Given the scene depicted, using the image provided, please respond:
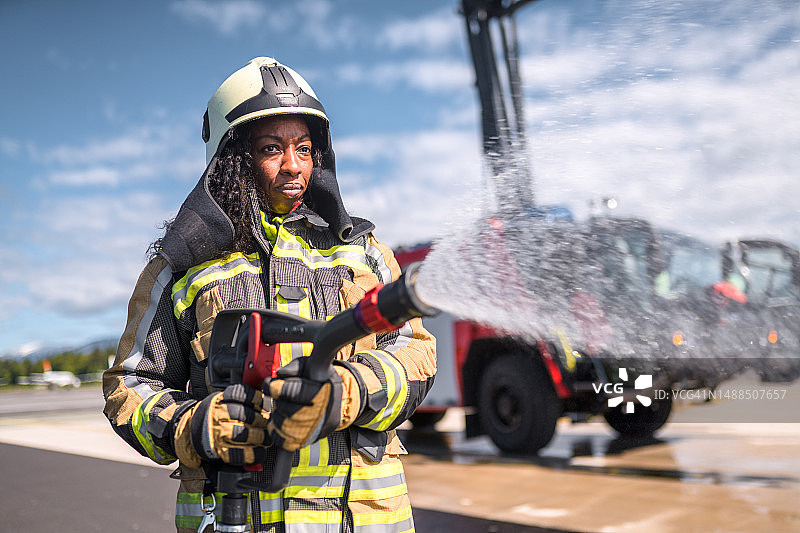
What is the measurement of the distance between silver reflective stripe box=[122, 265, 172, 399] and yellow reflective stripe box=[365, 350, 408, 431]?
0.56 m

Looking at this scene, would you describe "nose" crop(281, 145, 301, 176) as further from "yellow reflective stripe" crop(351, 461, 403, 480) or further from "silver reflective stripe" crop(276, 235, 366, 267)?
"yellow reflective stripe" crop(351, 461, 403, 480)

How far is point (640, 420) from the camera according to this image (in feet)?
24.6

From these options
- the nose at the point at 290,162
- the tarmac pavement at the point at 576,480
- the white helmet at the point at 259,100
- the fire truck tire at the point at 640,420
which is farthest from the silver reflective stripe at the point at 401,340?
the fire truck tire at the point at 640,420

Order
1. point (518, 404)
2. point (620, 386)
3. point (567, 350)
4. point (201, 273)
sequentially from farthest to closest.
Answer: point (518, 404) < point (567, 350) < point (620, 386) < point (201, 273)

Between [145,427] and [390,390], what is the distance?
0.59 metres

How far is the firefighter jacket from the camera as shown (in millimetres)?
1612

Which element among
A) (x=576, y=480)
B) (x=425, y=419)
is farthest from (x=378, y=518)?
(x=425, y=419)

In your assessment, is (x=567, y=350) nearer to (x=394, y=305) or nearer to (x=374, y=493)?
(x=374, y=493)

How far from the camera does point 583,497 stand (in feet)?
16.5

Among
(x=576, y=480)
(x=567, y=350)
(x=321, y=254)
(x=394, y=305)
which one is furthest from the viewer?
(x=567, y=350)

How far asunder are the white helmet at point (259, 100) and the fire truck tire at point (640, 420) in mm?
6102

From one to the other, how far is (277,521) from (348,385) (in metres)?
0.40

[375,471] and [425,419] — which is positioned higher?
[375,471]

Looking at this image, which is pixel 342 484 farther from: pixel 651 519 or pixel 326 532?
pixel 651 519
